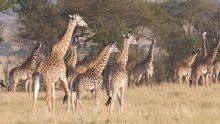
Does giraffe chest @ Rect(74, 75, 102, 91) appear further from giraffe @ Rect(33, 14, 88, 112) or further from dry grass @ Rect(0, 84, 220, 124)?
dry grass @ Rect(0, 84, 220, 124)

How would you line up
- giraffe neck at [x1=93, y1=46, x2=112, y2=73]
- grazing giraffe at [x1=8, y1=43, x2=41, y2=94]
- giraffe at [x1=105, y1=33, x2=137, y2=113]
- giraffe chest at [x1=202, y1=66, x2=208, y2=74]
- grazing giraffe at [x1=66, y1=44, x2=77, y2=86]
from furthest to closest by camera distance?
giraffe chest at [x1=202, y1=66, x2=208, y2=74]
grazing giraffe at [x1=8, y1=43, x2=41, y2=94]
grazing giraffe at [x1=66, y1=44, x2=77, y2=86]
giraffe neck at [x1=93, y1=46, x2=112, y2=73]
giraffe at [x1=105, y1=33, x2=137, y2=113]

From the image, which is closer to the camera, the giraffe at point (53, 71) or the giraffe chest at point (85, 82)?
the giraffe at point (53, 71)

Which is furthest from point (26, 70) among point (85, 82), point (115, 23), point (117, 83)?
point (115, 23)

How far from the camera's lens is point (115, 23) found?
2739 centimetres

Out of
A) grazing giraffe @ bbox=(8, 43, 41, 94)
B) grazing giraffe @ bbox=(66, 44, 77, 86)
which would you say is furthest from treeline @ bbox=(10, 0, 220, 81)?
grazing giraffe @ bbox=(66, 44, 77, 86)

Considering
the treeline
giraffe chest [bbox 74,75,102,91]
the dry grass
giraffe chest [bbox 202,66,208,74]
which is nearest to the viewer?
the dry grass

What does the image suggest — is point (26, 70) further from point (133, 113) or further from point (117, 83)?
point (133, 113)

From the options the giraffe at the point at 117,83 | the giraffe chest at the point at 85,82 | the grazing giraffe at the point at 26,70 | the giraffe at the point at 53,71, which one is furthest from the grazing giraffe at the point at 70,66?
the grazing giraffe at the point at 26,70

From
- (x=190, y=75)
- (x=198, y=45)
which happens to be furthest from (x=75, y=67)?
(x=198, y=45)

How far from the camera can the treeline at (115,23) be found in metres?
27.4

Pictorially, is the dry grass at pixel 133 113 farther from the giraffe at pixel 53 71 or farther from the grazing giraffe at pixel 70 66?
the grazing giraffe at pixel 70 66

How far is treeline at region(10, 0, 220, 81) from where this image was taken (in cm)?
2742

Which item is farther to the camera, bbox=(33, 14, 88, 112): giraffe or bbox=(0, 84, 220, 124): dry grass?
bbox=(33, 14, 88, 112): giraffe

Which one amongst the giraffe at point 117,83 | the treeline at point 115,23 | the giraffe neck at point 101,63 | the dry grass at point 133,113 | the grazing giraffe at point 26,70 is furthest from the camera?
the treeline at point 115,23
